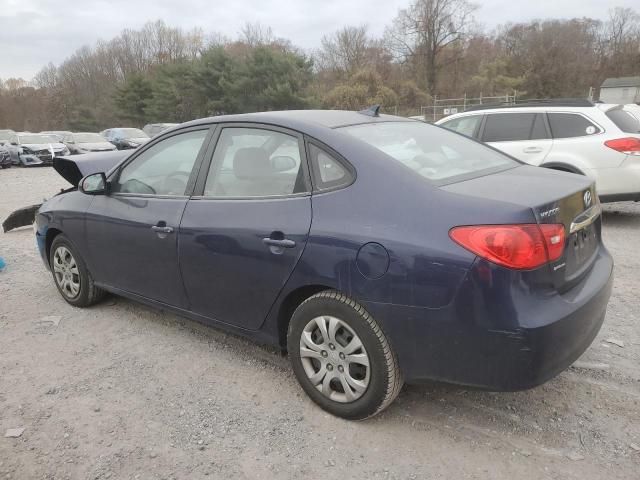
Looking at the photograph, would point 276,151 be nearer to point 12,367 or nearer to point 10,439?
point 10,439

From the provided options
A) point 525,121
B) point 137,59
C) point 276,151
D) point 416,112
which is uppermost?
point 137,59

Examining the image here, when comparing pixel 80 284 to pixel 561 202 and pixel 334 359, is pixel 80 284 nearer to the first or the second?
pixel 334 359

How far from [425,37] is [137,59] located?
40315mm

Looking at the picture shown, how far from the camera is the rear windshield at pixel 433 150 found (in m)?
2.77

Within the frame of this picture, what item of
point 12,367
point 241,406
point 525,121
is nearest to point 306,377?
point 241,406

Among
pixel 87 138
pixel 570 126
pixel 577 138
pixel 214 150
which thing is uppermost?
pixel 214 150

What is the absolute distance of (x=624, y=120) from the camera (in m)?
7.11

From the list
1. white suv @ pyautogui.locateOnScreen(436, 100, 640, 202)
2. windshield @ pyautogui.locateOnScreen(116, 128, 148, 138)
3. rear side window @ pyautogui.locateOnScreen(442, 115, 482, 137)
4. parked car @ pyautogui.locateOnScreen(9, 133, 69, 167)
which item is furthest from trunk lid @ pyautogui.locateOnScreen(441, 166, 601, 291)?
windshield @ pyautogui.locateOnScreen(116, 128, 148, 138)

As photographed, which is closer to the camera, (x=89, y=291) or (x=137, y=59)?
(x=89, y=291)

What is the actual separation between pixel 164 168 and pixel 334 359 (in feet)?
6.34

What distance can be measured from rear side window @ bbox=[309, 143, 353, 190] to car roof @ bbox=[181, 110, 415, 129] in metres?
0.23

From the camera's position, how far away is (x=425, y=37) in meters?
60.2

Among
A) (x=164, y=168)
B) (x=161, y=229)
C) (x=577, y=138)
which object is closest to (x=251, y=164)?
(x=161, y=229)

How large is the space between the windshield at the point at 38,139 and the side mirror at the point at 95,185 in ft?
73.8
